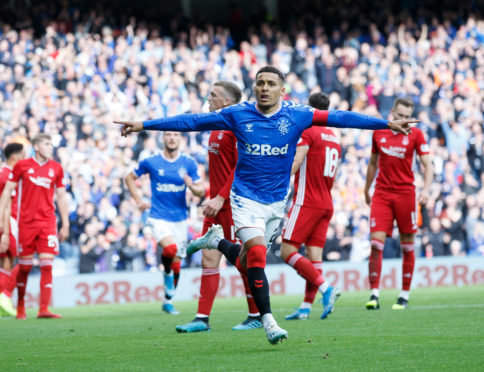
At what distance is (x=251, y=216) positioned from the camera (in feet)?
22.1

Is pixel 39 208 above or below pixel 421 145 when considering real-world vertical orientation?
below

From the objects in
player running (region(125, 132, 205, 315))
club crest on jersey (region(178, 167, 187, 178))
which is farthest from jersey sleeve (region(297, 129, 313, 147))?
club crest on jersey (region(178, 167, 187, 178))

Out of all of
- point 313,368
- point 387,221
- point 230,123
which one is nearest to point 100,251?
point 387,221

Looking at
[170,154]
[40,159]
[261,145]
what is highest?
[170,154]

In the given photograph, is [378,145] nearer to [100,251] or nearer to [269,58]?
[100,251]

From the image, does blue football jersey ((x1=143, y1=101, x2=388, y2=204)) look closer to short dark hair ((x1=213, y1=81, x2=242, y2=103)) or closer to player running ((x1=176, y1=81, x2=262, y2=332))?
player running ((x1=176, y1=81, x2=262, y2=332))

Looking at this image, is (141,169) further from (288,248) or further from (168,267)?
(288,248)

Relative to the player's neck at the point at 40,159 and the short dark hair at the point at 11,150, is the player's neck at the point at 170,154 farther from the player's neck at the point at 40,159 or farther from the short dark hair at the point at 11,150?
the short dark hair at the point at 11,150

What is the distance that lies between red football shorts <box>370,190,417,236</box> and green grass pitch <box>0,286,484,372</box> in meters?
1.00

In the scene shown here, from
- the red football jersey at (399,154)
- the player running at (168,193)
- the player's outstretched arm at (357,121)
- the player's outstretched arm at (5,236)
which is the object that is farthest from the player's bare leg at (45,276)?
the player's outstretched arm at (357,121)

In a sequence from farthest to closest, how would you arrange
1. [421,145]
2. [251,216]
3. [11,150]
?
[11,150] → [421,145] → [251,216]

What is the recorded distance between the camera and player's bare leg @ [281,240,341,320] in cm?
880

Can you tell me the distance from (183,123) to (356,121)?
49.9 inches

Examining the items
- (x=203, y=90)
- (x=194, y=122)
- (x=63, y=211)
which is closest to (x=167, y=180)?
(x=63, y=211)
